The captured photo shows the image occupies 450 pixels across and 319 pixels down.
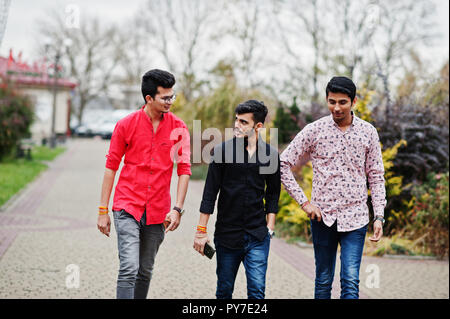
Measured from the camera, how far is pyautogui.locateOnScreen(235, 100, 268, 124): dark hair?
367 centimetres

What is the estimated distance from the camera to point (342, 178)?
3.76 meters

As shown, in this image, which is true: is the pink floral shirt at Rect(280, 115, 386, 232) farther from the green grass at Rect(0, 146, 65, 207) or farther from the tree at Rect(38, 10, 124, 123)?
the tree at Rect(38, 10, 124, 123)

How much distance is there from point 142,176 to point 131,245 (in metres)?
0.46

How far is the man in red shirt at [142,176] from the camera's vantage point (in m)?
3.75

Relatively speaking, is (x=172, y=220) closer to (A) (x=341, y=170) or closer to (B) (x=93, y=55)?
(A) (x=341, y=170)

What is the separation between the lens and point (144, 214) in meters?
3.84

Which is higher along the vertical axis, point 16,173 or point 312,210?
point 312,210

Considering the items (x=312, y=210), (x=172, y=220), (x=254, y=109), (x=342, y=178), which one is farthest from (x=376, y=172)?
(x=172, y=220)

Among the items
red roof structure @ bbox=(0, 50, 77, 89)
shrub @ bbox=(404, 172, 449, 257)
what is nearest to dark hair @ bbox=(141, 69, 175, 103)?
red roof structure @ bbox=(0, 50, 77, 89)

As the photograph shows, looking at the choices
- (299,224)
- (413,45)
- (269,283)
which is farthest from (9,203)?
(413,45)

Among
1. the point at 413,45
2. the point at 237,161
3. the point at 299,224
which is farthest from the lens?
the point at 413,45

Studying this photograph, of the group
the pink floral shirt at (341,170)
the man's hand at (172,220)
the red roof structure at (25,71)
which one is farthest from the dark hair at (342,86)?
the red roof structure at (25,71)
